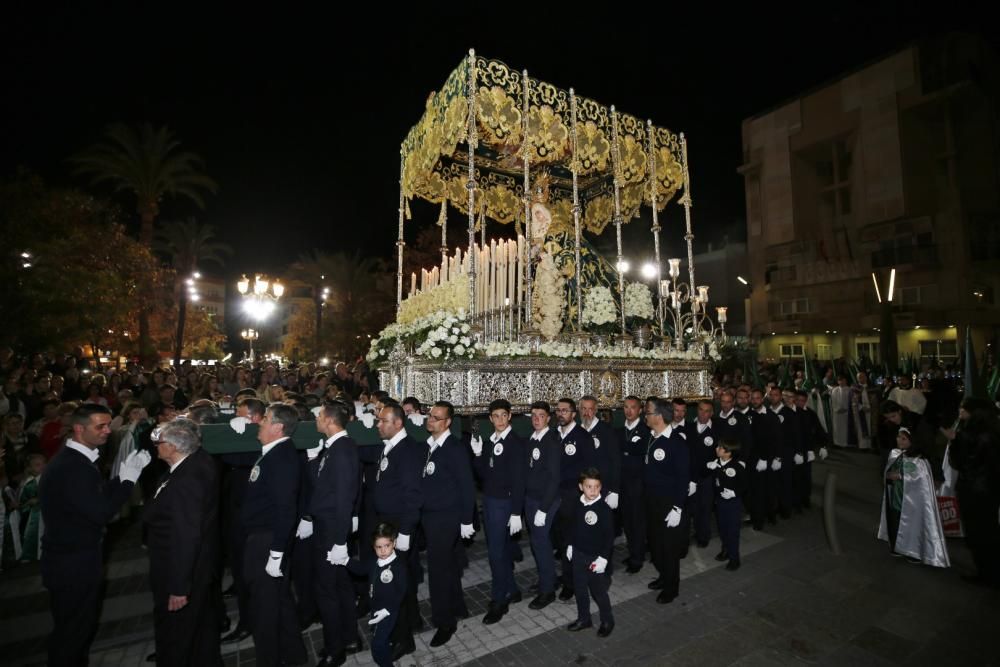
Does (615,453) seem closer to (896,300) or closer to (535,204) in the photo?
(535,204)

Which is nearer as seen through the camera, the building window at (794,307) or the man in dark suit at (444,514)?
the man in dark suit at (444,514)

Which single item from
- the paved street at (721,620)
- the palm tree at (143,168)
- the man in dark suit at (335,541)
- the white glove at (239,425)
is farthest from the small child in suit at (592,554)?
the palm tree at (143,168)

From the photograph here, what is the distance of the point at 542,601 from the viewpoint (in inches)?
220

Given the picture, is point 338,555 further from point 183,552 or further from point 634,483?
point 634,483

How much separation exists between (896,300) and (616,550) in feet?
114

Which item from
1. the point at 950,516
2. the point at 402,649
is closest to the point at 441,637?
the point at 402,649

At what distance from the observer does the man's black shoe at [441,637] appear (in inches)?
188

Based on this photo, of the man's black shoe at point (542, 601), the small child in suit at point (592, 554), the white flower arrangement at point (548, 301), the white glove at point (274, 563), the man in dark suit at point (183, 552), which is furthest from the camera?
the white flower arrangement at point (548, 301)

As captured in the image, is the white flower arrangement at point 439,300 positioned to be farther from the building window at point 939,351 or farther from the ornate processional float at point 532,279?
the building window at point 939,351

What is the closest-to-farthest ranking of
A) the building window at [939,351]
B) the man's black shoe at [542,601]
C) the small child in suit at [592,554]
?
the small child in suit at [592,554] < the man's black shoe at [542,601] < the building window at [939,351]

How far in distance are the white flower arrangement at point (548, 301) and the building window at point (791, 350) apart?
34.8 meters

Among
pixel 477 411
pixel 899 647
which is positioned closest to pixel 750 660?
pixel 899 647

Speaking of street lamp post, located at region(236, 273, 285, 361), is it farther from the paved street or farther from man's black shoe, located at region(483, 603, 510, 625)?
man's black shoe, located at region(483, 603, 510, 625)

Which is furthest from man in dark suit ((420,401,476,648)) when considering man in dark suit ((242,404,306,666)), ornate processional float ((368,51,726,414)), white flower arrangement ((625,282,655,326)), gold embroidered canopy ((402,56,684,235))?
white flower arrangement ((625,282,655,326))
